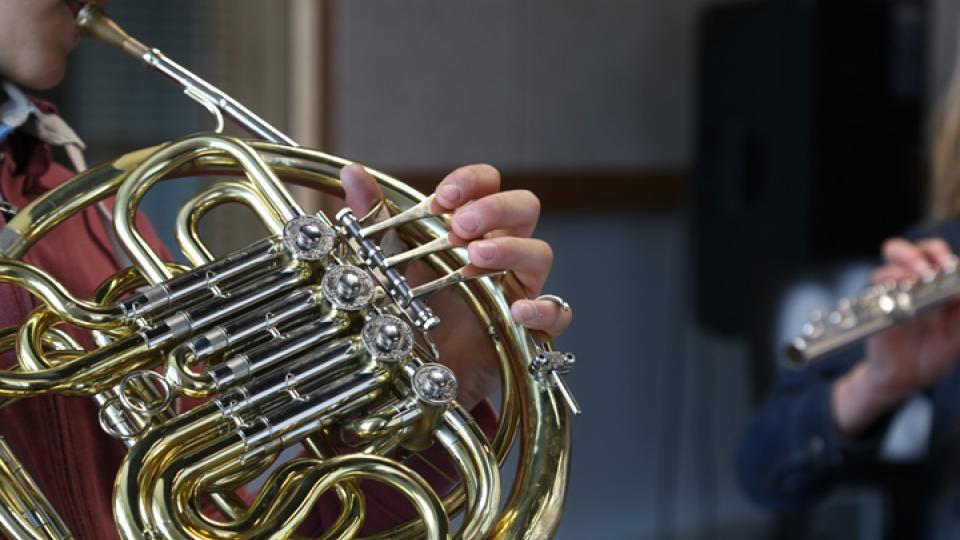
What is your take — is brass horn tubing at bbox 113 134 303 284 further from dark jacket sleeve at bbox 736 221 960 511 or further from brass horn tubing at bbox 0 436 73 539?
dark jacket sleeve at bbox 736 221 960 511

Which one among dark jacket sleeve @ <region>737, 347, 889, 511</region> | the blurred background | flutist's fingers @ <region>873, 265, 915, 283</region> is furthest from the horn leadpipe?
the blurred background

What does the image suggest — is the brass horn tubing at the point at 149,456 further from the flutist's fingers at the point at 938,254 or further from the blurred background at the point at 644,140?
the blurred background at the point at 644,140

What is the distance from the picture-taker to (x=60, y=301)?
612mm

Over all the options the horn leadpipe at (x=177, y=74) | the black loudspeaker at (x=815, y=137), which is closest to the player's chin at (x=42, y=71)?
the horn leadpipe at (x=177, y=74)

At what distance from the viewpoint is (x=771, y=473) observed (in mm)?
1489

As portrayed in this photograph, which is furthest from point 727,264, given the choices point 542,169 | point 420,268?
point 420,268

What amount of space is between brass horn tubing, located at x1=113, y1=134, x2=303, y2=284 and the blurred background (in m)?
1.32

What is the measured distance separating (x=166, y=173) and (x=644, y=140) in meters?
2.04

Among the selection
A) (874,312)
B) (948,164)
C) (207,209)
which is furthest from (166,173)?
(948,164)

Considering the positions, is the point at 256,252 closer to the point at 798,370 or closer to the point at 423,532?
the point at 423,532

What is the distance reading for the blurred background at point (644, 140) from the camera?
1.99 metres

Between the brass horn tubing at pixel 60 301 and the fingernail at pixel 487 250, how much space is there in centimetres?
19

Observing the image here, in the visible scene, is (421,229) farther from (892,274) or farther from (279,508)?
(892,274)

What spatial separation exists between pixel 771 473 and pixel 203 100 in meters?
1.00
